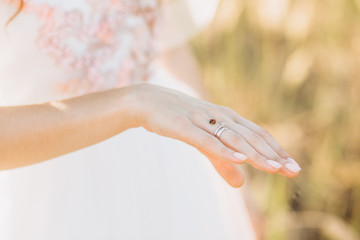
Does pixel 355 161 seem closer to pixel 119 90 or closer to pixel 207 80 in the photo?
pixel 207 80

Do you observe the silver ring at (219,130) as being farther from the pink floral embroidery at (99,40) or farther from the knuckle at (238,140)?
the pink floral embroidery at (99,40)

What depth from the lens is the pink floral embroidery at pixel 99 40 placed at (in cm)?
68

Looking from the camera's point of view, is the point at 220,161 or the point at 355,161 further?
the point at 355,161

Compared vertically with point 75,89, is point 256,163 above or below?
below

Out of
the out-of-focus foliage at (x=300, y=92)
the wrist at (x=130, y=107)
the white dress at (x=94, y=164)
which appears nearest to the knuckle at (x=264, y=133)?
the wrist at (x=130, y=107)

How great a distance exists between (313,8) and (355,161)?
1.72ft

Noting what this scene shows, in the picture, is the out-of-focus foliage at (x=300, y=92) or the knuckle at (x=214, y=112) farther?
the out-of-focus foliage at (x=300, y=92)

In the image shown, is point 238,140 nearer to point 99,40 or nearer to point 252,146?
point 252,146

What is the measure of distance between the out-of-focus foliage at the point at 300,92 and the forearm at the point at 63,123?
93 cm

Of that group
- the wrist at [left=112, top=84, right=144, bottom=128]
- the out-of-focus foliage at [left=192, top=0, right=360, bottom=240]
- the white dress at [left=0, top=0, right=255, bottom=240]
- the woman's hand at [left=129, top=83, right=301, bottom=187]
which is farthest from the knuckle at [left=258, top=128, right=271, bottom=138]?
the out-of-focus foliage at [left=192, top=0, right=360, bottom=240]

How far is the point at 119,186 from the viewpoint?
0.73 m

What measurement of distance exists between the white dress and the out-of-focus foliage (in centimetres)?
66

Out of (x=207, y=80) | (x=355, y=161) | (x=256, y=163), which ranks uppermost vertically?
(x=207, y=80)

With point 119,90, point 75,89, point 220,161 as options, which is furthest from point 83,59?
point 220,161
